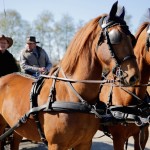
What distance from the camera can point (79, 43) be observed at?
285cm

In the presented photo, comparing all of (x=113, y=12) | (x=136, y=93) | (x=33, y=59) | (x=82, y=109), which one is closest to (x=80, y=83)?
(x=82, y=109)

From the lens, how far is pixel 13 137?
184 inches

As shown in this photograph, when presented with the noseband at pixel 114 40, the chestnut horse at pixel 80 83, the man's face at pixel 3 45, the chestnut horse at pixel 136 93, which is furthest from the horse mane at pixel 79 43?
the man's face at pixel 3 45

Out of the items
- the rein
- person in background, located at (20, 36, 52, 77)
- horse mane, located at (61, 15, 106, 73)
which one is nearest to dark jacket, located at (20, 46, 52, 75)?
person in background, located at (20, 36, 52, 77)

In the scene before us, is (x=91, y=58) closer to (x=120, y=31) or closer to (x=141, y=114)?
(x=120, y=31)

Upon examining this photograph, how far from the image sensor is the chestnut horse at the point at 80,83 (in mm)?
2590

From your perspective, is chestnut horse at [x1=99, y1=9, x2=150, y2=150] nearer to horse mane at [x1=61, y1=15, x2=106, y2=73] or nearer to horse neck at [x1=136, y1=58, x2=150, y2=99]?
horse neck at [x1=136, y1=58, x2=150, y2=99]

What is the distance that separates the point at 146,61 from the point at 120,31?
1126mm

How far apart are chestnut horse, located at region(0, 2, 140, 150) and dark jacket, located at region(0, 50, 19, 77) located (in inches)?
71.0

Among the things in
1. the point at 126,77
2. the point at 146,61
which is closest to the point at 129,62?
the point at 126,77

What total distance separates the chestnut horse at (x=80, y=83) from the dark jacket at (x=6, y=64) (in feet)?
5.91

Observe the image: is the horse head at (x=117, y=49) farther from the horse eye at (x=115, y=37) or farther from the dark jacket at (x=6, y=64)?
the dark jacket at (x=6, y=64)

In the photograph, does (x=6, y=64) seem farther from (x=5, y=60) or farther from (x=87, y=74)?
(x=87, y=74)

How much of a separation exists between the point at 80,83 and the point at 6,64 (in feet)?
7.73
